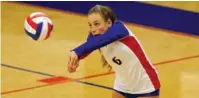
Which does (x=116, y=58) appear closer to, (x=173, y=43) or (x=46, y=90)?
(x=46, y=90)

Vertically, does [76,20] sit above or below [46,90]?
above

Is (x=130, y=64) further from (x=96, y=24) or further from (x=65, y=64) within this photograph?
(x=65, y=64)

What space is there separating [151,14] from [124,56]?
463cm

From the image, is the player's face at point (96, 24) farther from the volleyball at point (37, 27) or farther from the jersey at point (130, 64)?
the volleyball at point (37, 27)

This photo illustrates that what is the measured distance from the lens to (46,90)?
553cm

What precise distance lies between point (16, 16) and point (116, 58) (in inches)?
200

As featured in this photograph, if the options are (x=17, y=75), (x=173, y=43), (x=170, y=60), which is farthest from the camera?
(x=173, y=43)

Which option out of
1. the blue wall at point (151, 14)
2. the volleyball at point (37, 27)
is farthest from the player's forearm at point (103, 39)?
the blue wall at point (151, 14)

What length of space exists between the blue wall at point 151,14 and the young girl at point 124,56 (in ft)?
12.9

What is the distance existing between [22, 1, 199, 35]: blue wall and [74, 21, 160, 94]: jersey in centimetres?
394

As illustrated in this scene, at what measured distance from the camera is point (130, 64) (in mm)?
3758

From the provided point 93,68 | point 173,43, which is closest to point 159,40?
point 173,43

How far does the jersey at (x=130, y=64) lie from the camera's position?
3699 millimetres

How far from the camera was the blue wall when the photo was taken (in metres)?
7.89
